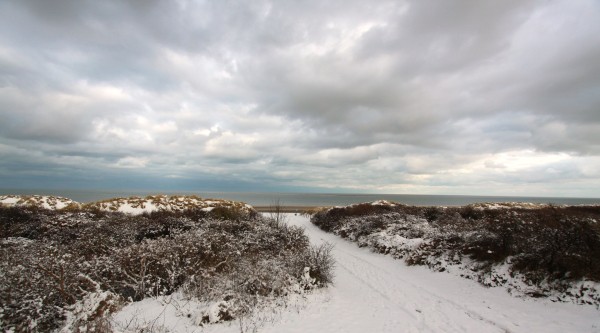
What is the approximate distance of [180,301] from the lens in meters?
9.59

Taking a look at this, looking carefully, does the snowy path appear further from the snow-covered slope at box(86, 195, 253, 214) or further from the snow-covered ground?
the snow-covered slope at box(86, 195, 253, 214)

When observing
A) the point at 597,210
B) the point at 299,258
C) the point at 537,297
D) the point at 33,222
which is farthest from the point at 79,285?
the point at 597,210

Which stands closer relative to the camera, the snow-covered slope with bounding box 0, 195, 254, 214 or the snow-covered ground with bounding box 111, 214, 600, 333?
the snow-covered ground with bounding box 111, 214, 600, 333

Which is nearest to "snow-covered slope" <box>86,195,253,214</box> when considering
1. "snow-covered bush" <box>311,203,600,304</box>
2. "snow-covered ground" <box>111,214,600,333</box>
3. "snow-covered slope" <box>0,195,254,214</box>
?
"snow-covered slope" <box>0,195,254,214</box>

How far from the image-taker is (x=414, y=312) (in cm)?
934

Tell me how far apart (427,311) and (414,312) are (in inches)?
17.5

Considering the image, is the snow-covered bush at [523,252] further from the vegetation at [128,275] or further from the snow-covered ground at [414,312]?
the vegetation at [128,275]

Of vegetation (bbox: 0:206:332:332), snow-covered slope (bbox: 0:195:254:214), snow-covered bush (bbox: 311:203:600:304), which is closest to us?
vegetation (bbox: 0:206:332:332)

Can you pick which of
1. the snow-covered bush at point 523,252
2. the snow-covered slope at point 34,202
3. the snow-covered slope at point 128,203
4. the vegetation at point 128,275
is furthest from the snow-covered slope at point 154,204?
the snow-covered bush at point 523,252

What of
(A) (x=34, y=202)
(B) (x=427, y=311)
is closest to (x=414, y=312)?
(B) (x=427, y=311)

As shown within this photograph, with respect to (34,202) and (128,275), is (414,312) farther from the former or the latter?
(34,202)

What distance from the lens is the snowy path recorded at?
8.20m

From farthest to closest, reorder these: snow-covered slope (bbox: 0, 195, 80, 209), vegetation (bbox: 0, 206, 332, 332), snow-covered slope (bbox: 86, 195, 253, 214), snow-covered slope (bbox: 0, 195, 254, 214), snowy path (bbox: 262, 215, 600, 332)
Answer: snow-covered slope (bbox: 86, 195, 253, 214) → snow-covered slope (bbox: 0, 195, 254, 214) → snow-covered slope (bbox: 0, 195, 80, 209) → snowy path (bbox: 262, 215, 600, 332) → vegetation (bbox: 0, 206, 332, 332)

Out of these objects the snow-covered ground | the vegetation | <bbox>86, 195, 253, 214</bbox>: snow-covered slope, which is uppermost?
<bbox>86, 195, 253, 214</bbox>: snow-covered slope
